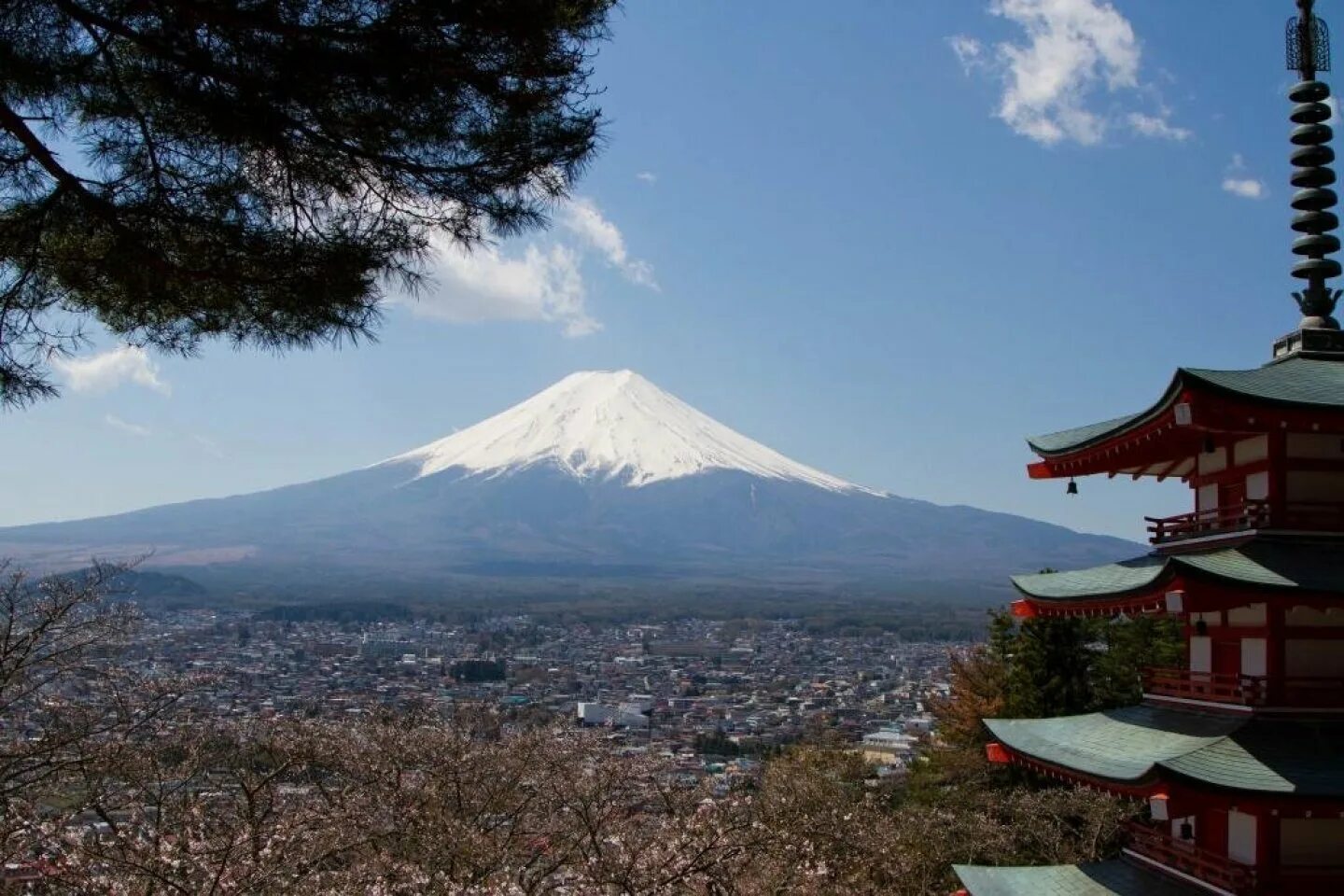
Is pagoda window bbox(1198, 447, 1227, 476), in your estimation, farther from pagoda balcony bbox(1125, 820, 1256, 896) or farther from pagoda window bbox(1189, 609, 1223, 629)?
pagoda balcony bbox(1125, 820, 1256, 896)

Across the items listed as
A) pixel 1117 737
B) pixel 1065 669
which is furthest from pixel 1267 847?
pixel 1065 669

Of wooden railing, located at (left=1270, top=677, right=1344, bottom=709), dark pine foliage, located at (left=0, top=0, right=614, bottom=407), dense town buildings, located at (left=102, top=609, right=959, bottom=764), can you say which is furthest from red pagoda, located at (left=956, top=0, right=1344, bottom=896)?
dense town buildings, located at (left=102, top=609, right=959, bottom=764)

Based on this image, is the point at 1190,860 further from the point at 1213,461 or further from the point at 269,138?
the point at 269,138

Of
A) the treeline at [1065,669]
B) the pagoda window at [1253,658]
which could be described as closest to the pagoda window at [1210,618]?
the pagoda window at [1253,658]

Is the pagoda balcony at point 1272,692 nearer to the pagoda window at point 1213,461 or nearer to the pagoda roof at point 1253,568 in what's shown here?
the pagoda roof at point 1253,568

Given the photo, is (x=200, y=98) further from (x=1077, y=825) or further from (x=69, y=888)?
(x=1077, y=825)

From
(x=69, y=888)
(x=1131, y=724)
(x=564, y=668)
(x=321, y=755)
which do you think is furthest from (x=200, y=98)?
(x=564, y=668)

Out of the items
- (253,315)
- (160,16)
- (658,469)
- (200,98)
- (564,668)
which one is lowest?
(564,668)

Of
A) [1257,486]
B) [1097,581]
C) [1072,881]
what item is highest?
[1257,486]
